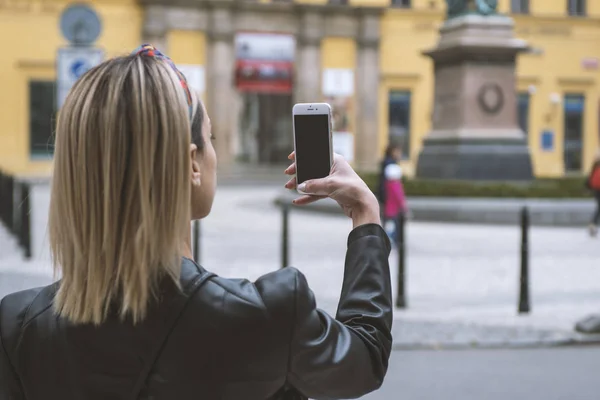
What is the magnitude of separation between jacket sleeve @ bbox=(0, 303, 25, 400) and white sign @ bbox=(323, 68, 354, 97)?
3934 centimetres

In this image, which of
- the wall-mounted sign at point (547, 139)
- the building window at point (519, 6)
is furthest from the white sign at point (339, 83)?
the wall-mounted sign at point (547, 139)

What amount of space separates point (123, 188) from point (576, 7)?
44913 mm

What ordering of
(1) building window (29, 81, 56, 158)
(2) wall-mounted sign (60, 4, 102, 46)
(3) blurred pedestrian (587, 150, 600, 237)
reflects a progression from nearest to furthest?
1. (2) wall-mounted sign (60, 4, 102, 46)
2. (3) blurred pedestrian (587, 150, 600, 237)
3. (1) building window (29, 81, 56, 158)

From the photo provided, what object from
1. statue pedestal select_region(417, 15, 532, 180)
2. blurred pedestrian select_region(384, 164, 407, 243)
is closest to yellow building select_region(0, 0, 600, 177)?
statue pedestal select_region(417, 15, 532, 180)

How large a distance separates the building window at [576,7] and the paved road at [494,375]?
3841 cm

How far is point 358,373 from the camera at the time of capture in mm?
1822

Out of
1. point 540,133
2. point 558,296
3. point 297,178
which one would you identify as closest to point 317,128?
point 297,178

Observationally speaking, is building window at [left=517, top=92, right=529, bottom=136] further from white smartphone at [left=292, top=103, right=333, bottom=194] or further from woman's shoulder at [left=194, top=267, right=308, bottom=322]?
woman's shoulder at [left=194, top=267, right=308, bottom=322]

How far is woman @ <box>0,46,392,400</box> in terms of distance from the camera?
1.69m

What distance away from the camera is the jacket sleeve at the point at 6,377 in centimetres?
182

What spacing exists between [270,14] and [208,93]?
4.03 meters

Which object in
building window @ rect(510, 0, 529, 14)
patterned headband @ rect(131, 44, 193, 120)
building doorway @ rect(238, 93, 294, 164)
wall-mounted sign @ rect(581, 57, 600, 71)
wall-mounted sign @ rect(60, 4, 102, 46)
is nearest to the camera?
patterned headband @ rect(131, 44, 193, 120)

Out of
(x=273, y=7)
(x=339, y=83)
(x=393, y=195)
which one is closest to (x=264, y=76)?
(x=273, y=7)

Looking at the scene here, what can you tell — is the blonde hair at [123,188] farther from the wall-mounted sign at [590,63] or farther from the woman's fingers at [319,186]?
the wall-mounted sign at [590,63]
